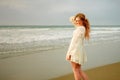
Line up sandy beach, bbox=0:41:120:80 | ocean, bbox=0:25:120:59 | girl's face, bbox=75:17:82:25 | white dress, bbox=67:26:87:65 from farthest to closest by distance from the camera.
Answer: ocean, bbox=0:25:120:59
sandy beach, bbox=0:41:120:80
girl's face, bbox=75:17:82:25
white dress, bbox=67:26:87:65

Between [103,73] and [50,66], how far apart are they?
848 millimetres

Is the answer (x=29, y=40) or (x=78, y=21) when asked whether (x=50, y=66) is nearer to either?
(x=78, y=21)

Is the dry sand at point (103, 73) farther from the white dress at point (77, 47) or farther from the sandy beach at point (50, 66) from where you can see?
the white dress at point (77, 47)

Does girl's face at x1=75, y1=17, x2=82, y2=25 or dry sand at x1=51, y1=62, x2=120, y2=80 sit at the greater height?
girl's face at x1=75, y1=17, x2=82, y2=25

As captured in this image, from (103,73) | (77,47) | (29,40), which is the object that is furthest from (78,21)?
(29,40)

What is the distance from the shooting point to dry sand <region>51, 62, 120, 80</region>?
378cm

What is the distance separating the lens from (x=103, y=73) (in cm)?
402

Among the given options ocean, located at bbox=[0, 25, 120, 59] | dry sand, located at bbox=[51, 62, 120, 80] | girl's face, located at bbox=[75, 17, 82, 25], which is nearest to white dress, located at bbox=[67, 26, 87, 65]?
girl's face, located at bbox=[75, 17, 82, 25]

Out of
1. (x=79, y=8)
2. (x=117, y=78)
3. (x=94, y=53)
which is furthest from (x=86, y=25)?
(x=79, y=8)

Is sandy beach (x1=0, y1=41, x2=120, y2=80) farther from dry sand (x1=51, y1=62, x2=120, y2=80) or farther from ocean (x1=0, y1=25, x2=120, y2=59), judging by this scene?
ocean (x1=0, y1=25, x2=120, y2=59)

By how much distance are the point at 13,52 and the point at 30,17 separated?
1.19m

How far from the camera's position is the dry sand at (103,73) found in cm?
378

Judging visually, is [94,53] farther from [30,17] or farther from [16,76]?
[16,76]

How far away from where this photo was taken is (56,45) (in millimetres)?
5562
